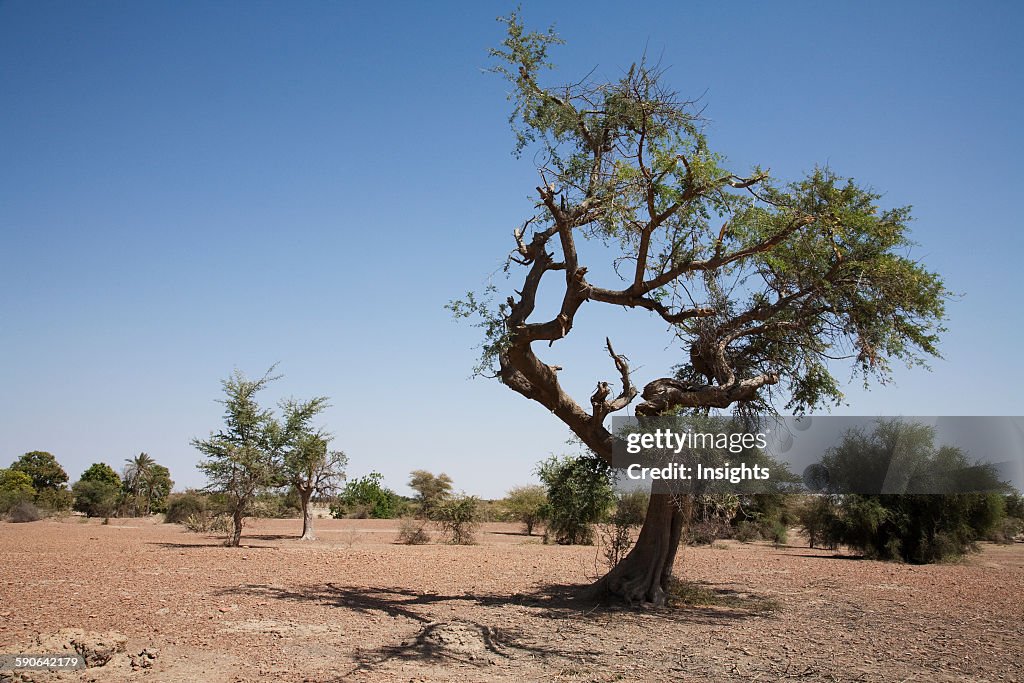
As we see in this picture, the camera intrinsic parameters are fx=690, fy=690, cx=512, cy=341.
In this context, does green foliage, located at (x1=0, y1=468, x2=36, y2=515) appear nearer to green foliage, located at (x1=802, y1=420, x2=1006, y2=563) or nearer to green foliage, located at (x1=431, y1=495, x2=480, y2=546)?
green foliage, located at (x1=431, y1=495, x2=480, y2=546)

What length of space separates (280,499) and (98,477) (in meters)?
50.1

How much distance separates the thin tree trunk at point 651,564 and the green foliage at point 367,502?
4544cm

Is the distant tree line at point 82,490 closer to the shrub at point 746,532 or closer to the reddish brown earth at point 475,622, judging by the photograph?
the reddish brown earth at point 475,622

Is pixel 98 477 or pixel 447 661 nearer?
pixel 447 661

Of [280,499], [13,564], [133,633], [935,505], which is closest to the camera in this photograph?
[133,633]

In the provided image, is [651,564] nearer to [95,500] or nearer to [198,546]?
[198,546]

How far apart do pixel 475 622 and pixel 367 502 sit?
52.6 m

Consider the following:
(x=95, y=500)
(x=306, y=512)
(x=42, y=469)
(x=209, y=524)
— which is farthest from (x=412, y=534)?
(x=42, y=469)

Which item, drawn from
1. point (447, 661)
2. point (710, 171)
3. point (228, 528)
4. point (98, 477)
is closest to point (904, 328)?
point (710, 171)

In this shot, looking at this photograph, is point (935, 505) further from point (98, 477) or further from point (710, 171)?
point (98, 477)

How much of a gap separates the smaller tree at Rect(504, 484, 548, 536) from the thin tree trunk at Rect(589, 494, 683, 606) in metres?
21.9

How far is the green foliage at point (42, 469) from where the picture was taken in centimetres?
6069

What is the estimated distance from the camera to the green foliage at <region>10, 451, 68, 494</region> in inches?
2389

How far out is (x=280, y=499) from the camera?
88.4 ft
